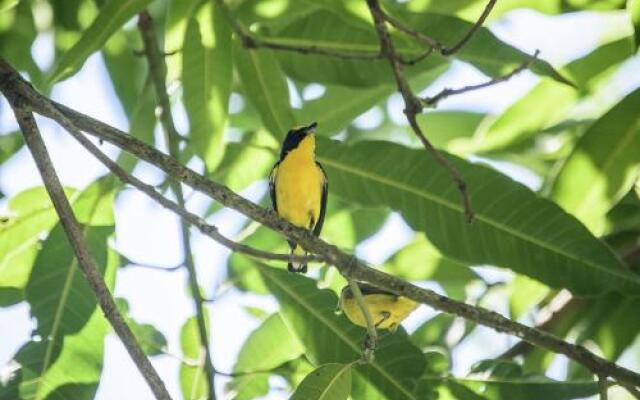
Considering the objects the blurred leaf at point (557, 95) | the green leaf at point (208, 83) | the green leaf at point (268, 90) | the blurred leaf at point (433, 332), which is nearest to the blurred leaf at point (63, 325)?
the green leaf at point (208, 83)

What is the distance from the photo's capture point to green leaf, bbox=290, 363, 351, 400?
3273mm

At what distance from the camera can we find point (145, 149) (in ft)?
9.52

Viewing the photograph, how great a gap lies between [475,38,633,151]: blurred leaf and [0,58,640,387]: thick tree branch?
1445 millimetres

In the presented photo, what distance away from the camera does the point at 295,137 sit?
13.8 feet

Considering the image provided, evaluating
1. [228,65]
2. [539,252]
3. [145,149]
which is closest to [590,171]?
[539,252]

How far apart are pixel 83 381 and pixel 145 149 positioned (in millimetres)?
1142

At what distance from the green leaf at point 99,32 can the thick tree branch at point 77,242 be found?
1.41ft

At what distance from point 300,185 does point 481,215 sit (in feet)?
3.00

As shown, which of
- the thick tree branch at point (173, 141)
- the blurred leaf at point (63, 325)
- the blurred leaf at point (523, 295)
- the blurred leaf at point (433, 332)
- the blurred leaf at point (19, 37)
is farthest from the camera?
the blurred leaf at point (433, 332)

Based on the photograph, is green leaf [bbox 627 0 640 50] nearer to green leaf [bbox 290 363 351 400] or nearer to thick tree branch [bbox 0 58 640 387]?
thick tree branch [bbox 0 58 640 387]

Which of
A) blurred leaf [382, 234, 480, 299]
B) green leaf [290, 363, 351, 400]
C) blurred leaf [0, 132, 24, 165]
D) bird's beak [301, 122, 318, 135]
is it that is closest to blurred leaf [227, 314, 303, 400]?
blurred leaf [382, 234, 480, 299]

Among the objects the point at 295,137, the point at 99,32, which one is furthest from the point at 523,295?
the point at 99,32

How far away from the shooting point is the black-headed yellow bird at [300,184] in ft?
13.8

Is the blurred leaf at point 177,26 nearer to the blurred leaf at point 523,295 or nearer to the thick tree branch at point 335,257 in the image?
the thick tree branch at point 335,257
